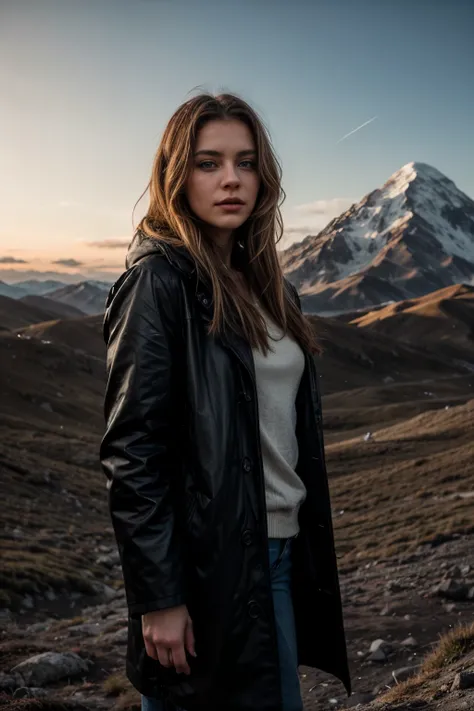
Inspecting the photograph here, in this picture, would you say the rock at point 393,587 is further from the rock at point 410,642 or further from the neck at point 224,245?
the neck at point 224,245

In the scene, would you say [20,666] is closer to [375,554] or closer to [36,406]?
[375,554]

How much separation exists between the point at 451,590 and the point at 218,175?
8.50 m

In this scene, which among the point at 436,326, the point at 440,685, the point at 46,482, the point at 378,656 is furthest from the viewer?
the point at 436,326

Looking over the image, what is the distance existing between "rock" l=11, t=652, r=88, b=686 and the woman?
675cm

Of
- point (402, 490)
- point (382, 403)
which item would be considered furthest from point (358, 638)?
point (382, 403)

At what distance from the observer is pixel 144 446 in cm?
257

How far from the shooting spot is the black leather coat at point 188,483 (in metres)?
2.56

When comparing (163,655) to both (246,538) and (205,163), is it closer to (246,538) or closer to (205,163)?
(246,538)

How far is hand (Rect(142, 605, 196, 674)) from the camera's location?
257 centimetres

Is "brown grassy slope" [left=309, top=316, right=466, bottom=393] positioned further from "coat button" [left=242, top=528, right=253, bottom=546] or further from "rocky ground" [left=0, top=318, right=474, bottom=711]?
"coat button" [left=242, top=528, right=253, bottom=546]

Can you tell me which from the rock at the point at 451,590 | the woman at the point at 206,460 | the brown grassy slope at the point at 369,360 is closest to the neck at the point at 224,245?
the woman at the point at 206,460

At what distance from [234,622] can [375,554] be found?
1253 cm

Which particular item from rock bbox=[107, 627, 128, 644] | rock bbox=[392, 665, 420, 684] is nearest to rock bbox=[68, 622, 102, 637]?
rock bbox=[107, 627, 128, 644]

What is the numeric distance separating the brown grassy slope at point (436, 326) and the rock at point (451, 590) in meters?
150
